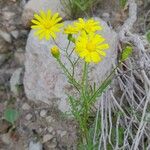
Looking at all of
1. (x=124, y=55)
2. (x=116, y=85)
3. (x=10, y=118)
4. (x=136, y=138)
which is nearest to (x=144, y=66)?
(x=116, y=85)

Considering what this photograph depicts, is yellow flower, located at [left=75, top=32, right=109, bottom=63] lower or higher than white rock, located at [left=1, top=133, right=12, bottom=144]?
higher

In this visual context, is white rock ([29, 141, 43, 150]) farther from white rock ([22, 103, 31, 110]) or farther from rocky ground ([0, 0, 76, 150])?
white rock ([22, 103, 31, 110])

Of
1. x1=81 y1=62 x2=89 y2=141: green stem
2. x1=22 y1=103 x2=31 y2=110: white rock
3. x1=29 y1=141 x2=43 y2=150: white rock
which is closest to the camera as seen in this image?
x1=81 y1=62 x2=89 y2=141: green stem

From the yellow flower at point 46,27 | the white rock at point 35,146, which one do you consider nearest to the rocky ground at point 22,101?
the white rock at point 35,146

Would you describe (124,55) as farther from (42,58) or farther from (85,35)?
(42,58)

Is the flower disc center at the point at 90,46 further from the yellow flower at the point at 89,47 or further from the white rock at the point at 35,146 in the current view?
the white rock at the point at 35,146

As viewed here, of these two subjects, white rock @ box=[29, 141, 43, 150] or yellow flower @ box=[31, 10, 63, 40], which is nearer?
yellow flower @ box=[31, 10, 63, 40]

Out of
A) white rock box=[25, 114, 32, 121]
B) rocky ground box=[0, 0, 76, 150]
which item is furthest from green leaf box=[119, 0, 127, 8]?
white rock box=[25, 114, 32, 121]
